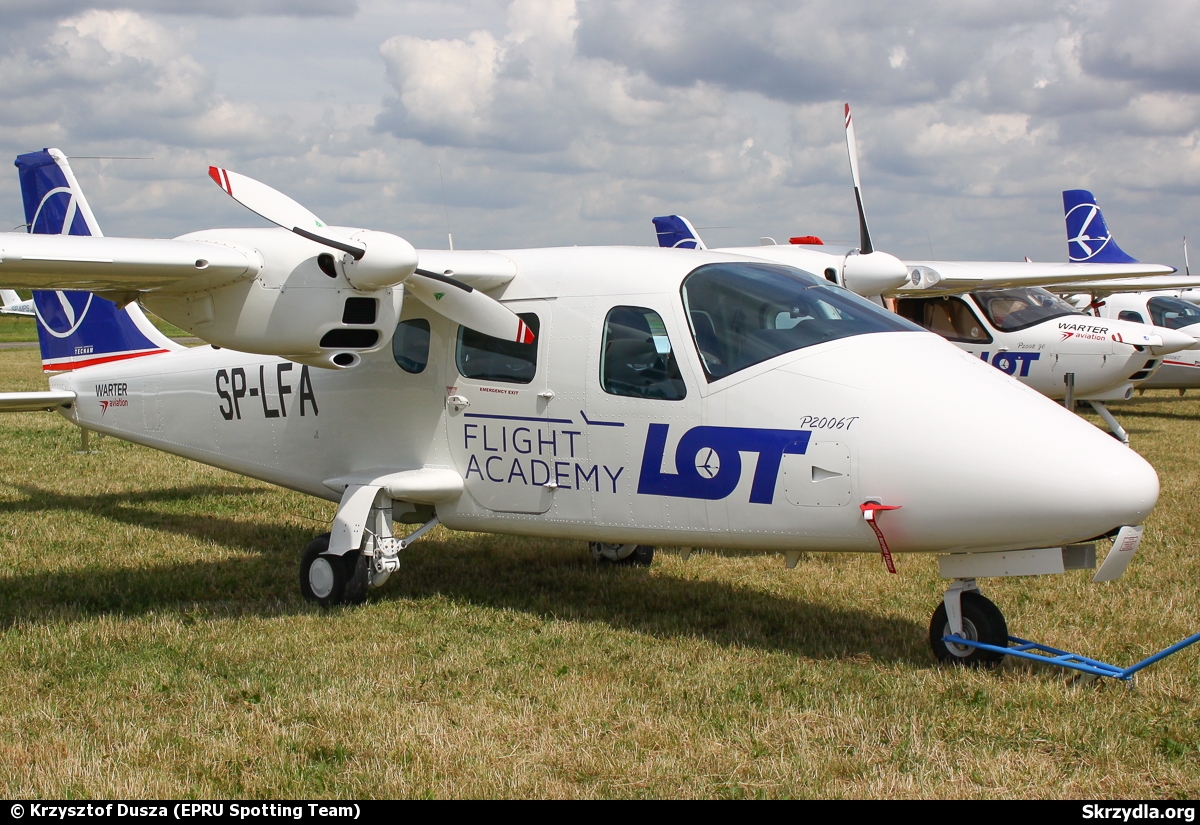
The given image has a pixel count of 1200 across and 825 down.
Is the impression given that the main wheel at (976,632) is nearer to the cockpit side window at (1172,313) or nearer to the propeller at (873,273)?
the propeller at (873,273)

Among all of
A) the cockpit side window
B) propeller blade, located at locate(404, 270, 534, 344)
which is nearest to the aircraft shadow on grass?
propeller blade, located at locate(404, 270, 534, 344)

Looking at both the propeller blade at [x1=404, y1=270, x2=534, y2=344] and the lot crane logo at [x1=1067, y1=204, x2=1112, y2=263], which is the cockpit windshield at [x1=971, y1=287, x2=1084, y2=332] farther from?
the lot crane logo at [x1=1067, y1=204, x2=1112, y2=263]

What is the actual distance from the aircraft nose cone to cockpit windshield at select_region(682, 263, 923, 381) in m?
0.43

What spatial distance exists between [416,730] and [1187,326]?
68.4 ft

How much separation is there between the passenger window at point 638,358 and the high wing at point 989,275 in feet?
21.8

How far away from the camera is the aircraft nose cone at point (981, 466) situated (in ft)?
17.4

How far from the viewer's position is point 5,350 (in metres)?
45.7

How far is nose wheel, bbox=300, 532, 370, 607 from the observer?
24.9 feet

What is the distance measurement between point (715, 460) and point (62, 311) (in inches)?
310

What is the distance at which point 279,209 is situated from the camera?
682 centimetres

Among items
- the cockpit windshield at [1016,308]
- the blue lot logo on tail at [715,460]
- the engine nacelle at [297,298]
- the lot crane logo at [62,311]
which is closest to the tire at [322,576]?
the engine nacelle at [297,298]

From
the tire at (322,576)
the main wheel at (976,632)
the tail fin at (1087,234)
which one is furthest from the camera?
the tail fin at (1087,234)

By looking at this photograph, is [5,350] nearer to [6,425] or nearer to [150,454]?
[6,425]
